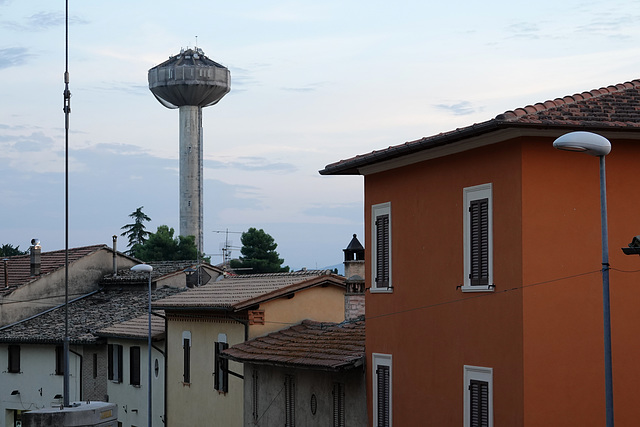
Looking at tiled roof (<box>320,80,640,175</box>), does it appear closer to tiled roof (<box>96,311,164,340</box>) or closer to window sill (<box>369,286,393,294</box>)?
window sill (<box>369,286,393,294</box>)

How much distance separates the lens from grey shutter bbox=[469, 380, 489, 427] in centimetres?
1564

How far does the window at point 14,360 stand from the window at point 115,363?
22.0ft

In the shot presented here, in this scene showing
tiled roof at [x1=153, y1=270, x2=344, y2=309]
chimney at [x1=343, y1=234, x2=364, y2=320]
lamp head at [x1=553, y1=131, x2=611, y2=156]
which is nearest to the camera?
lamp head at [x1=553, y1=131, x2=611, y2=156]

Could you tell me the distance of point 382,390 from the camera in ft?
63.2

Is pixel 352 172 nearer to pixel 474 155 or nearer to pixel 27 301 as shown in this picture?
pixel 474 155

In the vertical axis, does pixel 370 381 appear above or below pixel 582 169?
below

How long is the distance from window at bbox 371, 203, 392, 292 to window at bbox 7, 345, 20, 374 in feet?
90.0

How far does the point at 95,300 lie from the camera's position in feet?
152

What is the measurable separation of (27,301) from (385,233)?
2981cm

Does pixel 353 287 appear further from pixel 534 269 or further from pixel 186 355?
pixel 534 269

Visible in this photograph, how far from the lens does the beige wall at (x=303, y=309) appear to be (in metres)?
27.7

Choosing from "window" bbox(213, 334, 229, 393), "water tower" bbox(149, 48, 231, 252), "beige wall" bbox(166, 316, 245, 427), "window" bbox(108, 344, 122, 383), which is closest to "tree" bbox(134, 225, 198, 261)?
"water tower" bbox(149, 48, 231, 252)

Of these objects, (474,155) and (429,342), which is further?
(429,342)

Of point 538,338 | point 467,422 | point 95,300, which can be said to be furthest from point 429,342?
point 95,300
